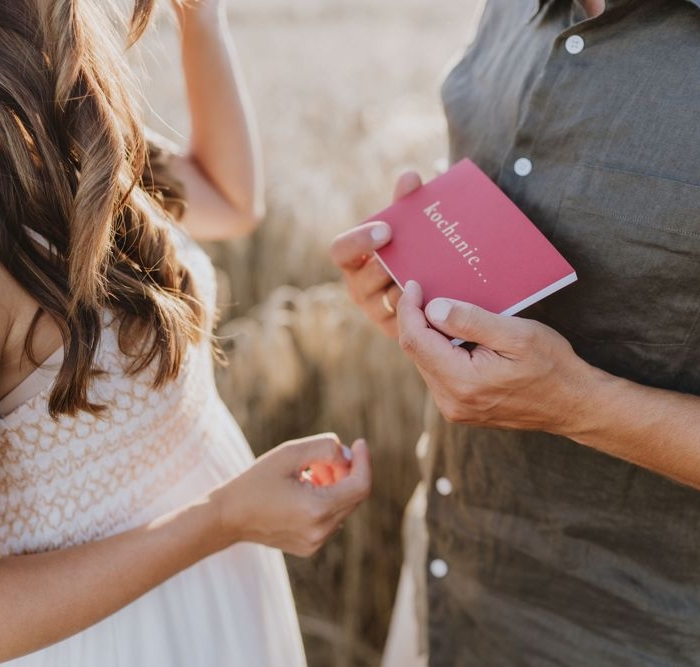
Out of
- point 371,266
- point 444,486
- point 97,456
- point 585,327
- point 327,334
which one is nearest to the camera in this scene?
point 97,456

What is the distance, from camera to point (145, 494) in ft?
4.03

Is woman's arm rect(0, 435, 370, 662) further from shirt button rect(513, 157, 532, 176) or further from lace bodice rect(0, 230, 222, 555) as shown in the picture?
shirt button rect(513, 157, 532, 176)

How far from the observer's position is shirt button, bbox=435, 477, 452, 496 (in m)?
1.49

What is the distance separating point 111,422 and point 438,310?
48 cm

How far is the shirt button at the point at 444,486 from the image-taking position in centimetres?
149

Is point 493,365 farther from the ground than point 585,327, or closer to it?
farther from the ground

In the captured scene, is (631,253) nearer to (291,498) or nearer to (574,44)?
(574,44)

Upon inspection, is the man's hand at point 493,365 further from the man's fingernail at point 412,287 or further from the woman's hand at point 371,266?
the woman's hand at point 371,266

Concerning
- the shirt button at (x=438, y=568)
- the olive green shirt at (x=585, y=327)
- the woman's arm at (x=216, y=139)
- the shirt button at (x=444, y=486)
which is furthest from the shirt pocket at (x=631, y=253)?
the woman's arm at (x=216, y=139)

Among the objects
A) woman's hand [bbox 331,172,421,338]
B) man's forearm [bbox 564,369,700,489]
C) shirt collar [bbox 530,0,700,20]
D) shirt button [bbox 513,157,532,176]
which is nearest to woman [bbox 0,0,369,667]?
woman's hand [bbox 331,172,421,338]

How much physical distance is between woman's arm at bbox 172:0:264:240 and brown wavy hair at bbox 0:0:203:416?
1.33ft

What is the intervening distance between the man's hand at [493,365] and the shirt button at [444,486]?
0.40 metres

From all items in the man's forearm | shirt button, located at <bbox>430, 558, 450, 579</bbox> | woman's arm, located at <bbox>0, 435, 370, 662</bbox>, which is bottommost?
shirt button, located at <bbox>430, 558, 450, 579</bbox>

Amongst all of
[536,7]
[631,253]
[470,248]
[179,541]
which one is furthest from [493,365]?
[536,7]
